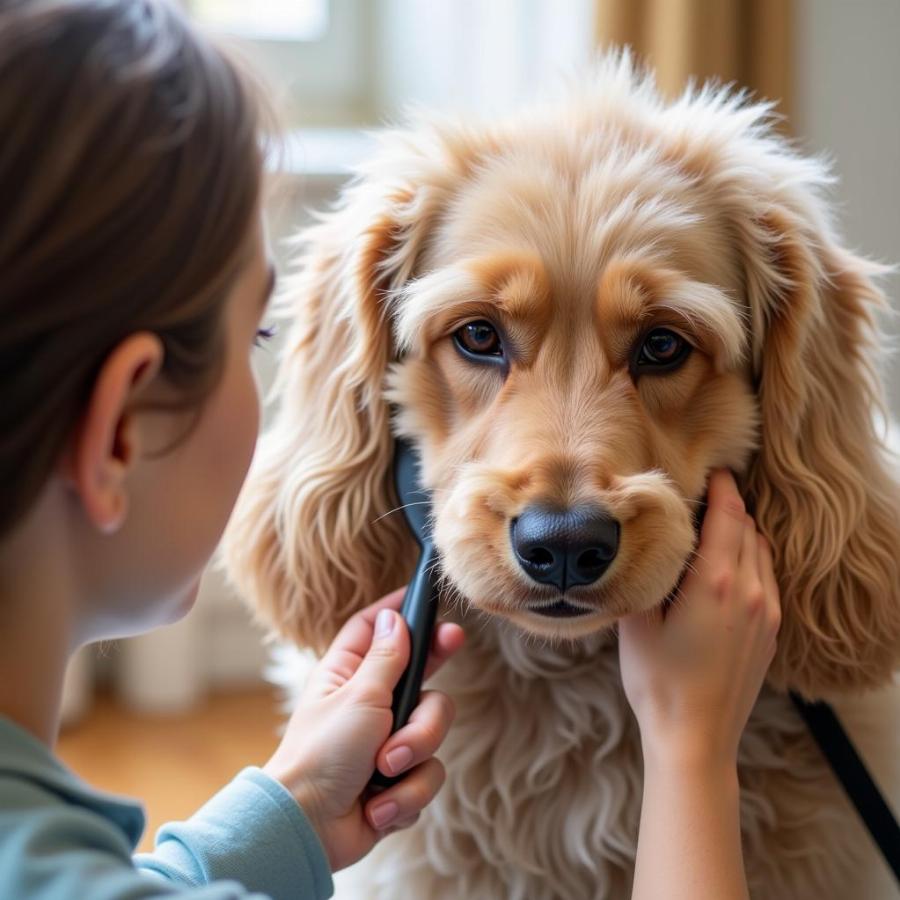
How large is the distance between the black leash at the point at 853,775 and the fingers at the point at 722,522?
0.76ft

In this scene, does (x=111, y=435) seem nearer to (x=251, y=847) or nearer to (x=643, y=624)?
(x=251, y=847)

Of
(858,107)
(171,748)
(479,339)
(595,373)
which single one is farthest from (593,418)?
(171,748)

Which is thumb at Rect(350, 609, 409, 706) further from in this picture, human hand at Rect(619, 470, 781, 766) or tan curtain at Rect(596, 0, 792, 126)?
tan curtain at Rect(596, 0, 792, 126)

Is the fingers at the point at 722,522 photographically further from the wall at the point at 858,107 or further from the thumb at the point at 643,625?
the wall at the point at 858,107

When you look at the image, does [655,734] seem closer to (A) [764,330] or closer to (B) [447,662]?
(B) [447,662]

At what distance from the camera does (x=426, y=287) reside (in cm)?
129

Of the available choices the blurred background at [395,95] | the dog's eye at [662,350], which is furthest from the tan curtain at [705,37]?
the dog's eye at [662,350]

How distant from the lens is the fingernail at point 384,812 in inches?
47.3

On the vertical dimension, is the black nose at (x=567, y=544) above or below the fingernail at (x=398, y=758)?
above

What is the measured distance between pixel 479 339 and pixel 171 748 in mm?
1396

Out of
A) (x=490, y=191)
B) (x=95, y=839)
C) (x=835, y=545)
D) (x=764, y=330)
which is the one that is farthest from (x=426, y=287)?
(x=95, y=839)

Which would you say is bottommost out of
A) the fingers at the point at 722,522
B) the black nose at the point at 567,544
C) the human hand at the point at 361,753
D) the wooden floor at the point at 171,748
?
the wooden floor at the point at 171,748

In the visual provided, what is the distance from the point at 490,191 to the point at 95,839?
76 cm

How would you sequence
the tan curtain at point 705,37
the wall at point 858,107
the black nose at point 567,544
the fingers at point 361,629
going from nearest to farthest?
the black nose at point 567,544 → the fingers at point 361,629 → the tan curtain at point 705,37 → the wall at point 858,107
